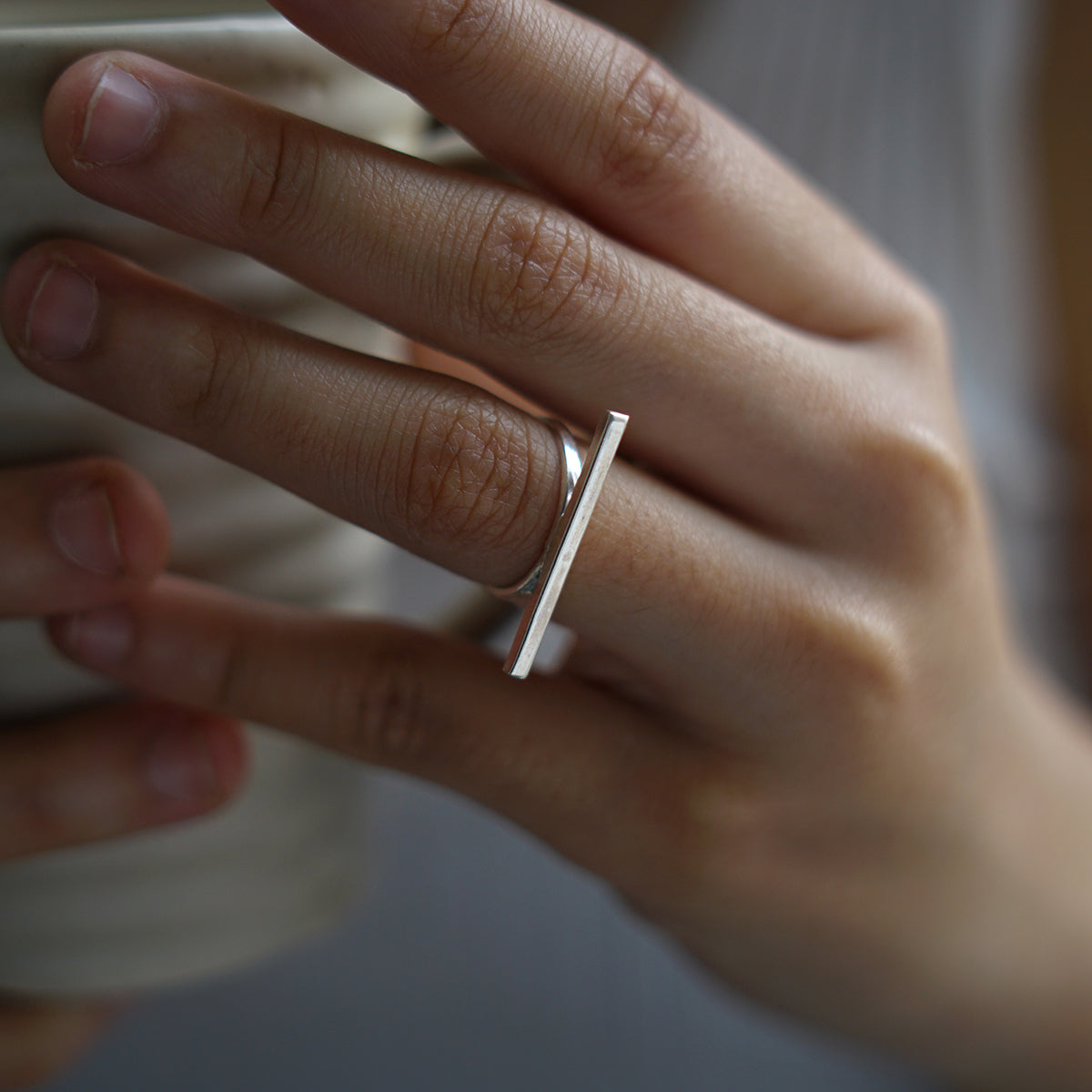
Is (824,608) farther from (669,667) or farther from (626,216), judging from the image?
(626,216)

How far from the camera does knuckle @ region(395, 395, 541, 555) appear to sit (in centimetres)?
34

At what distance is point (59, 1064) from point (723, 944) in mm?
429

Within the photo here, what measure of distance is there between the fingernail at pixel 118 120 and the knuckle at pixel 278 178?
1.1 inches

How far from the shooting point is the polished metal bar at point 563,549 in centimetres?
33

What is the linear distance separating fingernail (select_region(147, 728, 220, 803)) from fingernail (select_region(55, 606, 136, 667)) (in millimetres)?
54

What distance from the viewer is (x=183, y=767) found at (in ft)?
1.45

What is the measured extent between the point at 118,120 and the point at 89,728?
0.28 meters

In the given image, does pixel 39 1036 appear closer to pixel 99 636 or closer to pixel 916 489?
pixel 99 636

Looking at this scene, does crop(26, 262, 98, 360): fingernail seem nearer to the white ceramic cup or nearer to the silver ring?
the white ceramic cup

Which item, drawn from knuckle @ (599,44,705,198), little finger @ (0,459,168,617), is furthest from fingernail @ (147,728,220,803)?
knuckle @ (599,44,705,198)

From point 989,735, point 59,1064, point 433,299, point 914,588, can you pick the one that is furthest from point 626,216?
point 59,1064

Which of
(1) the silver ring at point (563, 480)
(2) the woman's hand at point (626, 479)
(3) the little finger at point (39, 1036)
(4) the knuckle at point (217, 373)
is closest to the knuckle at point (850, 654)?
(2) the woman's hand at point (626, 479)

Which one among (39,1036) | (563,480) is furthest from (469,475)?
(39,1036)

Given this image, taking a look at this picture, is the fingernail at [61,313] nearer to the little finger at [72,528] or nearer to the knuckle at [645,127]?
the little finger at [72,528]
